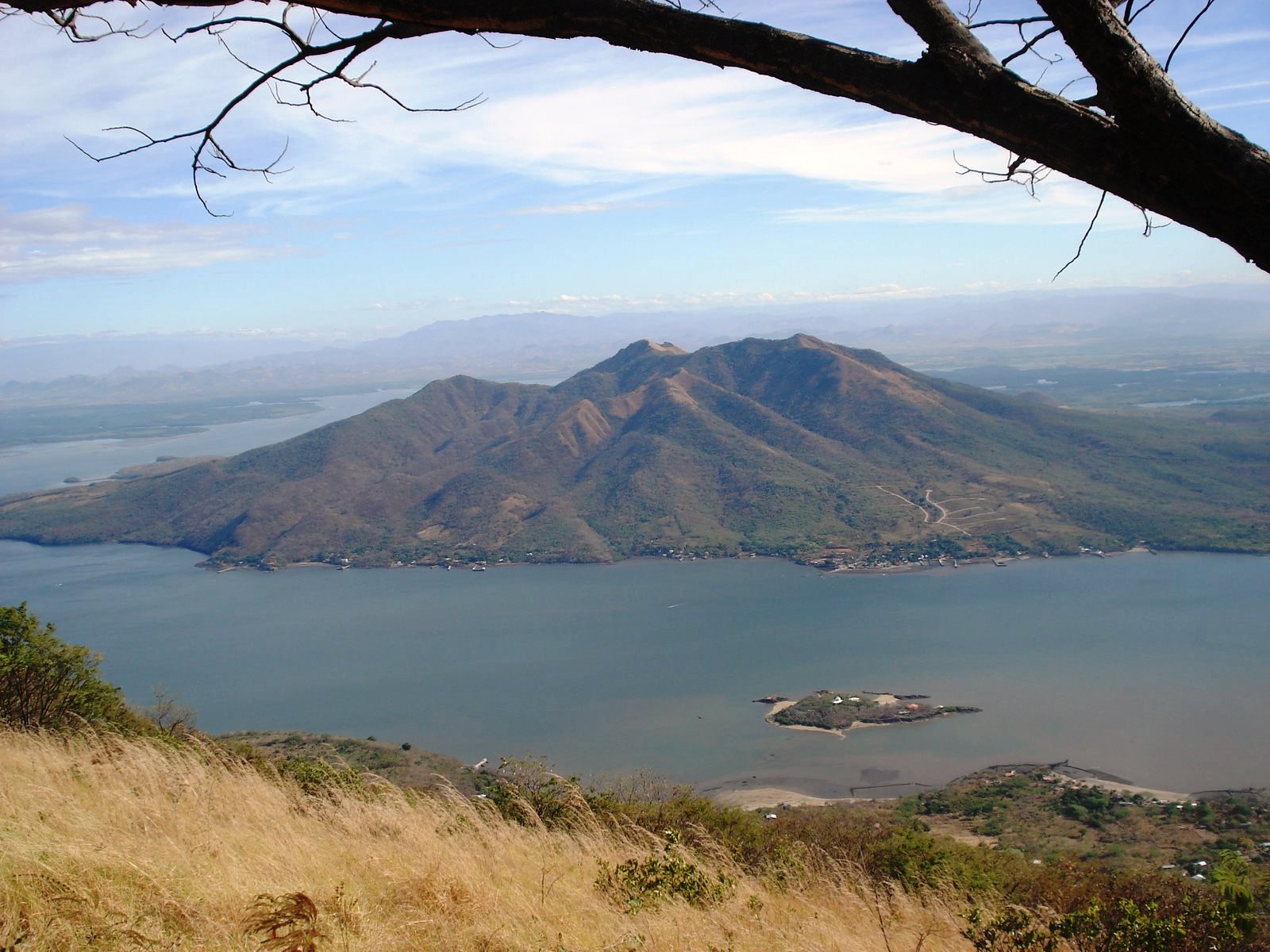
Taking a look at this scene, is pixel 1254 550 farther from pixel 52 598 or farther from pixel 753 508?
pixel 52 598

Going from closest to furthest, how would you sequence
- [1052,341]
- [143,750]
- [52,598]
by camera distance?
[143,750]
[52,598]
[1052,341]

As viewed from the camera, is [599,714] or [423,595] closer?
[599,714]

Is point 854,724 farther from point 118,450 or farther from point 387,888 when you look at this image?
point 118,450

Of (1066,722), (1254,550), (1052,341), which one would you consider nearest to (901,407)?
(1254,550)

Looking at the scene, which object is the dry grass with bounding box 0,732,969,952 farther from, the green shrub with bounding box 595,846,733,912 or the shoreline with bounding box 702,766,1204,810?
the shoreline with bounding box 702,766,1204,810

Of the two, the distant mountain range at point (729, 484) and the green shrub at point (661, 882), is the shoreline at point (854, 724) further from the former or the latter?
the green shrub at point (661, 882)

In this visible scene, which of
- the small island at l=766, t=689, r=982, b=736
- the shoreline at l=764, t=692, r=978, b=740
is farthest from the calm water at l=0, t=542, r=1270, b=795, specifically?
the small island at l=766, t=689, r=982, b=736

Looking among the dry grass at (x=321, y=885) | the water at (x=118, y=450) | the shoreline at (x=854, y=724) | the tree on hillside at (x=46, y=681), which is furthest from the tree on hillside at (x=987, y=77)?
the water at (x=118, y=450)
